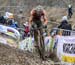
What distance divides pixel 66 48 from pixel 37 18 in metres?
1.63

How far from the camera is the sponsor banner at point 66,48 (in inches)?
452

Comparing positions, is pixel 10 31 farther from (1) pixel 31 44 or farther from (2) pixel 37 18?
(2) pixel 37 18

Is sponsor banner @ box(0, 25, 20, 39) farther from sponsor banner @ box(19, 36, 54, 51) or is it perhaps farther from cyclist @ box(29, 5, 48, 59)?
cyclist @ box(29, 5, 48, 59)

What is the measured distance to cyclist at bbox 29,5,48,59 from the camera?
40.2 ft

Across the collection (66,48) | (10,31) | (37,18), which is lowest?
(10,31)

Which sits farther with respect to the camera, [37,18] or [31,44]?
[31,44]

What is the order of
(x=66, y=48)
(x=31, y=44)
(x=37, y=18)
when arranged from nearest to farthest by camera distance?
(x=66, y=48) < (x=37, y=18) < (x=31, y=44)

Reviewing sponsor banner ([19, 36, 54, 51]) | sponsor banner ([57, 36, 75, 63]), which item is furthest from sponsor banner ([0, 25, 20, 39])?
sponsor banner ([57, 36, 75, 63])

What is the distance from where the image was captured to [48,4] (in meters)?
36.7

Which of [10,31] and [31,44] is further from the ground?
[10,31]

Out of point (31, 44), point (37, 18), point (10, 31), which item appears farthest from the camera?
point (10, 31)

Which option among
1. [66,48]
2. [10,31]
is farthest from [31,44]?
[66,48]

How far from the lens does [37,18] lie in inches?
492

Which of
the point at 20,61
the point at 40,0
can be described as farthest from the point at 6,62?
the point at 40,0
